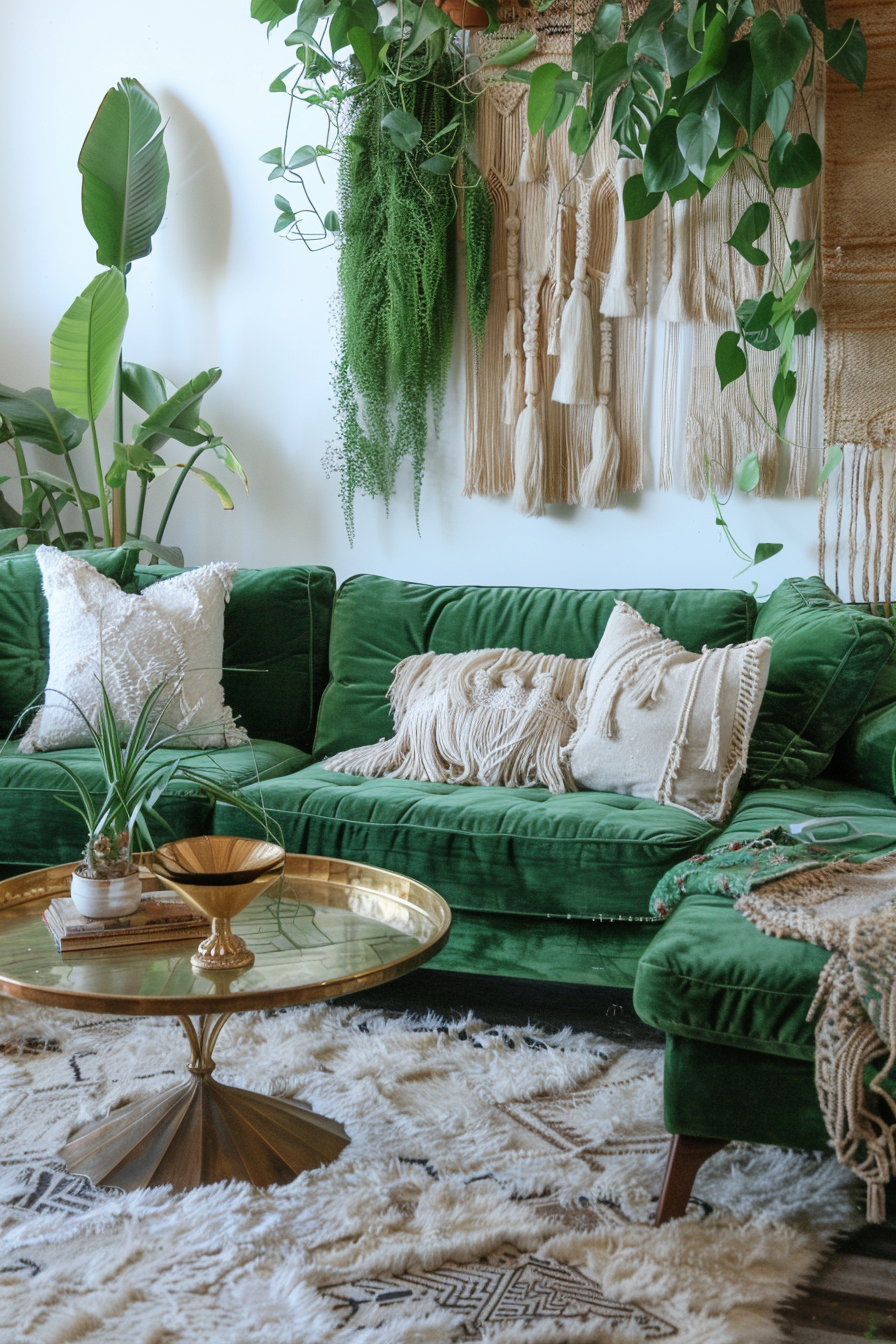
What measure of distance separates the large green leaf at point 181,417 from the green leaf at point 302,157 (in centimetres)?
50

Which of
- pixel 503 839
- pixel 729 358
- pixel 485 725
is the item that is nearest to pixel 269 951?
pixel 503 839

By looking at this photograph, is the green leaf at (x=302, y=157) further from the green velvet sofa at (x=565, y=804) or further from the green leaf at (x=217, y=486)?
the green velvet sofa at (x=565, y=804)

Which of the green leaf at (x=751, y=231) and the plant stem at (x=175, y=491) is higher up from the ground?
the green leaf at (x=751, y=231)

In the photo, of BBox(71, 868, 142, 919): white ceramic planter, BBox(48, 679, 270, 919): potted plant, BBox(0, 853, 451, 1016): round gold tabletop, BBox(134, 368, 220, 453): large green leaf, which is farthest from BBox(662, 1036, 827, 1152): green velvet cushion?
BBox(134, 368, 220, 453): large green leaf

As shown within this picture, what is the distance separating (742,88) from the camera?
2.24 metres

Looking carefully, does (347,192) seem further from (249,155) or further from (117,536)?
(117,536)

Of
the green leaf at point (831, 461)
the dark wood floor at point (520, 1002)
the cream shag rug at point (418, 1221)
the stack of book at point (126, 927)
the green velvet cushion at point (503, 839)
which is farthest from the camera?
the green leaf at point (831, 461)

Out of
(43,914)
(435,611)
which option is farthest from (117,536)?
(43,914)

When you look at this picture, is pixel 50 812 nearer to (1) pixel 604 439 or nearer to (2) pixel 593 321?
(1) pixel 604 439

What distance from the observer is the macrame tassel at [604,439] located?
9.26 ft

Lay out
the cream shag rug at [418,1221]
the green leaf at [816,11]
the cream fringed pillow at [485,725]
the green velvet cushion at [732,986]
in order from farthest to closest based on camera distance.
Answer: the green leaf at [816,11]
the cream fringed pillow at [485,725]
the green velvet cushion at [732,986]
the cream shag rug at [418,1221]

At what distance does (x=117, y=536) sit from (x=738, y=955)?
2.23m

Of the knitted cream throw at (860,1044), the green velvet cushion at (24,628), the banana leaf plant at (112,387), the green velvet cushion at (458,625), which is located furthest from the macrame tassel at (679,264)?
the knitted cream throw at (860,1044)

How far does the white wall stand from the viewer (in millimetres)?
2973
